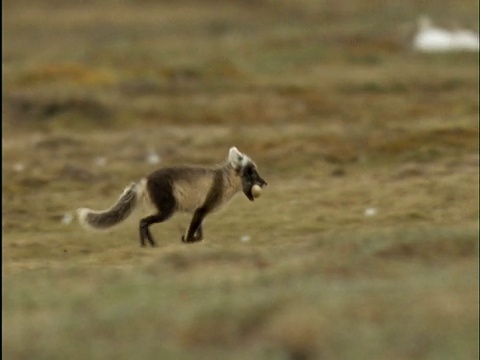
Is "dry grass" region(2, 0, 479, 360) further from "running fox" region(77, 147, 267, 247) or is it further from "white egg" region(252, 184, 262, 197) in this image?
"white egg" region(252, 184, 262, 197)

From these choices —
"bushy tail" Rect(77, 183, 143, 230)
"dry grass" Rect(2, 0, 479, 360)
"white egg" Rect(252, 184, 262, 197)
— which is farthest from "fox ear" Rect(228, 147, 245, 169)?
"bushy tail" Rect(77, 183, 143, 230)

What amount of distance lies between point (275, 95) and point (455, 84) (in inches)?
232

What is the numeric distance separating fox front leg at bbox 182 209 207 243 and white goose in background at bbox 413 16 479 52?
1304 inches

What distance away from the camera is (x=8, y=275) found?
11719 mm

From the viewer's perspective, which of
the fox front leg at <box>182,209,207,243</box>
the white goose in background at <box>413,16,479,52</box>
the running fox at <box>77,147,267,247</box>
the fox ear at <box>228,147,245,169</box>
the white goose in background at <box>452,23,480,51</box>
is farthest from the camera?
the white goose in background at <box>413,16,479,52</box>

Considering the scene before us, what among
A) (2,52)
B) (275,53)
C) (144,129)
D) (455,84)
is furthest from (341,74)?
(2,52)

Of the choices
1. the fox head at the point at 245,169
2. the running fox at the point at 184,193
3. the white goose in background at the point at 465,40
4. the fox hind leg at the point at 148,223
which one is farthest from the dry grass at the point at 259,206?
the white goose in background at the point at 465,40

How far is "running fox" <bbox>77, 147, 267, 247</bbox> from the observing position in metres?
13.6

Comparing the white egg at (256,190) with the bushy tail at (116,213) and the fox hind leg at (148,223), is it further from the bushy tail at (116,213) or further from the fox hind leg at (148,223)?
the bushy tail at (116,213)

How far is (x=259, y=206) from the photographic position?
18.3 metres

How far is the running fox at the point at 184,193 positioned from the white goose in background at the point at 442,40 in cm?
3286

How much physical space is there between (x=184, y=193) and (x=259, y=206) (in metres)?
4.77

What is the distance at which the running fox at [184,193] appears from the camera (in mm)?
13555

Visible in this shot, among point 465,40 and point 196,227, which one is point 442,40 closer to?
point 465,40
